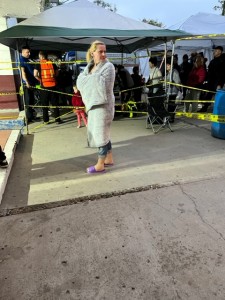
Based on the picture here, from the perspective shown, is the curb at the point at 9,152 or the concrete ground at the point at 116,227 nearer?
the concrete ground at the point at 116,227

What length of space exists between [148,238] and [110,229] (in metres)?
0.39

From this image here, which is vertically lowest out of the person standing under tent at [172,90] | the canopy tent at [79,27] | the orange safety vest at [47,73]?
the person standing under tent at [172,90]

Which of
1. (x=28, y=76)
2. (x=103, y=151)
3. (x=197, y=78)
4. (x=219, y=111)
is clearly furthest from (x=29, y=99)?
(x=219, y=111)

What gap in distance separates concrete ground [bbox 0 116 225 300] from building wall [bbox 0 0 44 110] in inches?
158

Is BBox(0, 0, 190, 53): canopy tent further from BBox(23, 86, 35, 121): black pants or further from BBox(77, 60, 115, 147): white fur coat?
BBox(77, 60, 115, 147): white fur coat

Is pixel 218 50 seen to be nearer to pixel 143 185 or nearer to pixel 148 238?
pixel 143 185

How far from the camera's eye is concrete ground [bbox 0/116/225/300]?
7.29ft

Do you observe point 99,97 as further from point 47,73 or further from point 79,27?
point 47,73

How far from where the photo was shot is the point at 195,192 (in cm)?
362

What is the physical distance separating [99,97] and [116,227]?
167cm

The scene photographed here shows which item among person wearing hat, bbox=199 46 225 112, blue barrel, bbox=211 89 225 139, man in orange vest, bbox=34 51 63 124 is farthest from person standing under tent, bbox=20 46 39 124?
person wearing hat, bbox=199 46 225 112

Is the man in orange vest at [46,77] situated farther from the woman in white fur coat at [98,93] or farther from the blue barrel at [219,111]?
the blue barrel at [219,111]

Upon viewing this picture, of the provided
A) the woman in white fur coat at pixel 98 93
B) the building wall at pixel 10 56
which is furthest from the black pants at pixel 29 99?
the woman in white fur coat at pixel 98 93

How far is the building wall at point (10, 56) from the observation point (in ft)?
26.8
